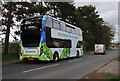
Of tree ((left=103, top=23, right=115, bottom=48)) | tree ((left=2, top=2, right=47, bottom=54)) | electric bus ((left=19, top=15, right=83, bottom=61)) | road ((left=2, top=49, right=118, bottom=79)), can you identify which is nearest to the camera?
road ((left=2, top=49, right=118, bottom=79))

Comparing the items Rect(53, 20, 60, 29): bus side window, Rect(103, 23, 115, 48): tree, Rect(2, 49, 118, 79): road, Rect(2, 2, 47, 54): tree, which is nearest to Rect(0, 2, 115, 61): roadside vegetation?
Rect(2, 2, 47, 54): tree

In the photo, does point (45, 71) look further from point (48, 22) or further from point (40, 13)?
point (40, 13)

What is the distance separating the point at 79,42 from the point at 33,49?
11.6m

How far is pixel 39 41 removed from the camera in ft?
46.0

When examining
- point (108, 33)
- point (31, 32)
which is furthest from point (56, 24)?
point (108, 33)

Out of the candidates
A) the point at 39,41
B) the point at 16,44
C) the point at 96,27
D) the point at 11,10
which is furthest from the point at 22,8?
the point at 96,27

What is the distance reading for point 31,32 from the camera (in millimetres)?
14367

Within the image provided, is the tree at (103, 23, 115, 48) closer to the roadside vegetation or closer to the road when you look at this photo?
the roadside vegetation

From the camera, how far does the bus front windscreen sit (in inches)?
557

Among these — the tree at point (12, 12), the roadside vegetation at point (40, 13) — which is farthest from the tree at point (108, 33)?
the tree at point (12, 12)

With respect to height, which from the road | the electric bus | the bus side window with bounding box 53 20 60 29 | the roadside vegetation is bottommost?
the road

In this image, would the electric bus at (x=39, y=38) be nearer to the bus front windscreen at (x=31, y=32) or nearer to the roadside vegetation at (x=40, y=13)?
the bus front windscreen at (x=31, y=32)

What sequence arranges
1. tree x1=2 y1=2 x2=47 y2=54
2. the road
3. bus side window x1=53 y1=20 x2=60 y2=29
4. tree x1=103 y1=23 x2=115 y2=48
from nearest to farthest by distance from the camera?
the road
bus side window x1=53 y1=20 x2=60 y2=29
tree x1=2 y1=2 x2=47 y2=54
tree x1=103 y1=23 x2=115 y2=48

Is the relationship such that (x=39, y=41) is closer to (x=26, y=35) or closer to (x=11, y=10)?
(x=26, y=35)
